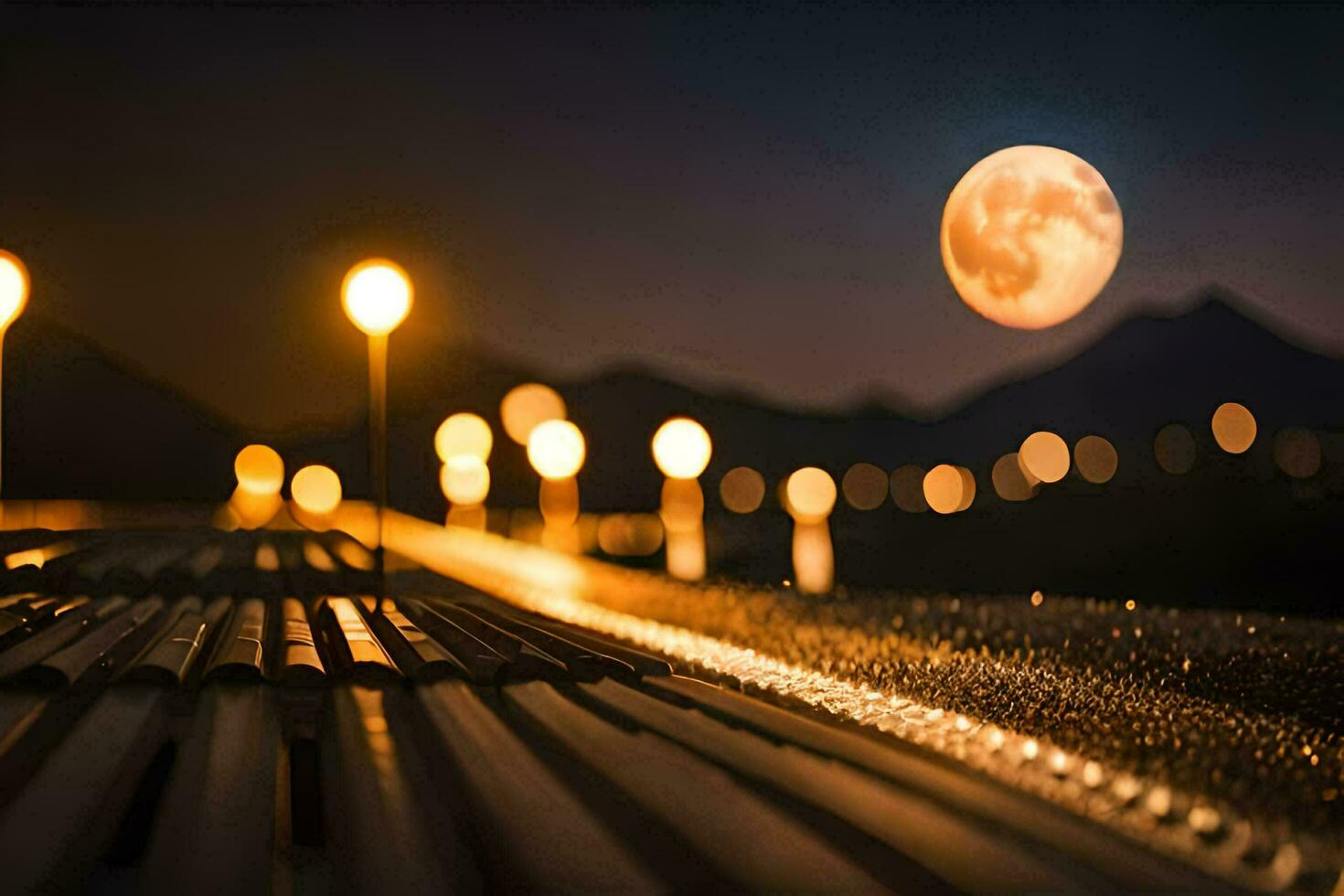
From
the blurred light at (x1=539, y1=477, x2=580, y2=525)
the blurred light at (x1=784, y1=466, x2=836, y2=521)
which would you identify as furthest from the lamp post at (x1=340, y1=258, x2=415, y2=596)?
the blurred light at (x1=784, y1=466, x2=836, y2=521)

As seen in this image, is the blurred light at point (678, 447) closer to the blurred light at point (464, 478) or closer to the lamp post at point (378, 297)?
the blurred light at point (464, 478)

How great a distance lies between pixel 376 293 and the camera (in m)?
12.7

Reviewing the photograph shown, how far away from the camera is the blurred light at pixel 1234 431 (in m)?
161

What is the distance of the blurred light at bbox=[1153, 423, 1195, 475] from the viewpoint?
15324 centimetres

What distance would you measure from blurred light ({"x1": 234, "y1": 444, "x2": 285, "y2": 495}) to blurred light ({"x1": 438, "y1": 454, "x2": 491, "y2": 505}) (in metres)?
13.9

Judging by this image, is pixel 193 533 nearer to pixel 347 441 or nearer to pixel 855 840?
pixel 855 840

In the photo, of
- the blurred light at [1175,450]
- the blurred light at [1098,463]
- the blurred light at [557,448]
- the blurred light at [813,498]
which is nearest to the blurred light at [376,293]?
the blurred light at [557,448]

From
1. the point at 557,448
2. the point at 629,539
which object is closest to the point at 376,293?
the point at 629,539

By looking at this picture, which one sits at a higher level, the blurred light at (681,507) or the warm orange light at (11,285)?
the warm orange light at (11,285)

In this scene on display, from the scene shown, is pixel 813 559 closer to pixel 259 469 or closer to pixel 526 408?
pixel 259 469

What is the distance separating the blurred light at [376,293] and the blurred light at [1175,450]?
147375 mm

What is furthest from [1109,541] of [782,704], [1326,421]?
[782,704]

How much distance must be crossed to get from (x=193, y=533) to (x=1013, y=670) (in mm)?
15121

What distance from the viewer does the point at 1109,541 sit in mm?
104688
